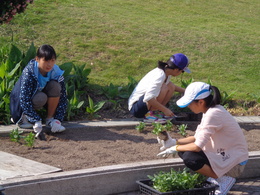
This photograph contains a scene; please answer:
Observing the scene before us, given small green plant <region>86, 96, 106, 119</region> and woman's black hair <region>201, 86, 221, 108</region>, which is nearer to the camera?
woman's black hair <region>201, 86, 221, 108</region>

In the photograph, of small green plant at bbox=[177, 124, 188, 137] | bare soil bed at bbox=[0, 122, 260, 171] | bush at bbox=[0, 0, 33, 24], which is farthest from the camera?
bush at bbox=[0, 0, 33, 24]

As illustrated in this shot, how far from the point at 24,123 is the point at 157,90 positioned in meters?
1.61

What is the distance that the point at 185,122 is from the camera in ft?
20.3

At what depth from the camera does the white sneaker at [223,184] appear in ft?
14.2

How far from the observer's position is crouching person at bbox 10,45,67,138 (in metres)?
5.30

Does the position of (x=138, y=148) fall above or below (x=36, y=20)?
below

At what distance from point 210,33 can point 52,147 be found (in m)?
6.12

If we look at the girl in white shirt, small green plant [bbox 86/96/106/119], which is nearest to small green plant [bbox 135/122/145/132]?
the girl in white shirt

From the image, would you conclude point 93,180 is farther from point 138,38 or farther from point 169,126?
point 138,38

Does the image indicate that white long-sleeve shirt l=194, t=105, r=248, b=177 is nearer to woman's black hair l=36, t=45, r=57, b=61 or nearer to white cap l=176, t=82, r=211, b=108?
white cap l=176, t=82, r=211, b=108

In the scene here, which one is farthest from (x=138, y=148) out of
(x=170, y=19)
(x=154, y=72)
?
(x=170, y=19)

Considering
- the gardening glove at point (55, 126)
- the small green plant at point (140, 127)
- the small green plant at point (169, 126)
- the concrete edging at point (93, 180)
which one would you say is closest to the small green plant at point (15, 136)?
the gardening glove at point (55, 126)

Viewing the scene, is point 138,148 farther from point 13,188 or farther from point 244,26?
point 244,26

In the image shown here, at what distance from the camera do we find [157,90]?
574 centimetres
